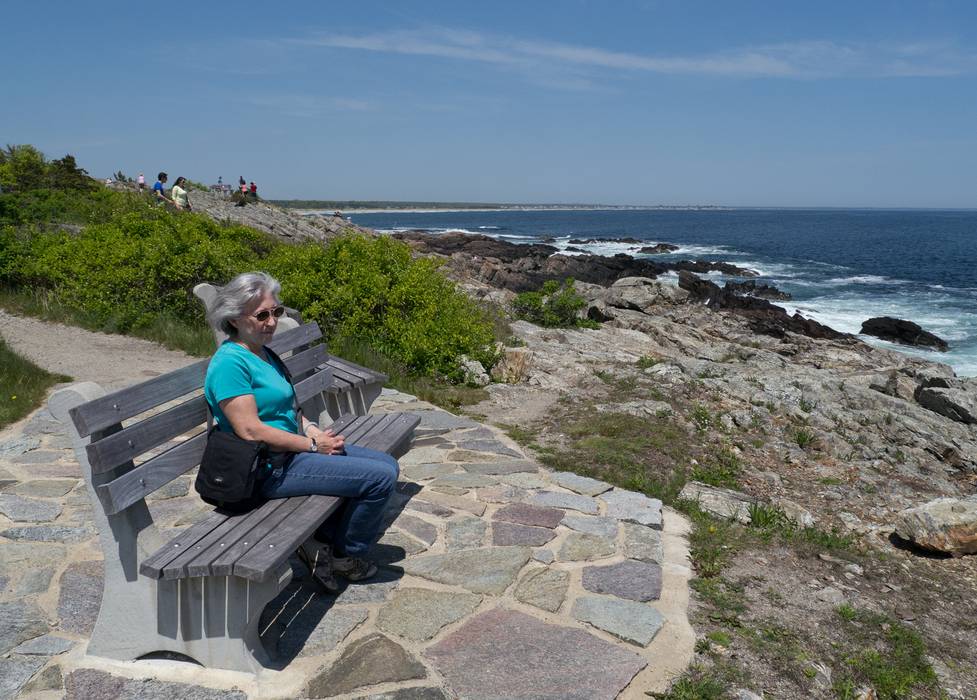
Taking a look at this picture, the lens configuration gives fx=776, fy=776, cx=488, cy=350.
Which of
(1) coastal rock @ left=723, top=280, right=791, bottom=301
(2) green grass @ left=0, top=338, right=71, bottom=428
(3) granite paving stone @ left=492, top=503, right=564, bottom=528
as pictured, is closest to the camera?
(3) granite paving stone @ left=492, top=503, right=564, bottom=528

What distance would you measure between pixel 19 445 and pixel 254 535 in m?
3.79

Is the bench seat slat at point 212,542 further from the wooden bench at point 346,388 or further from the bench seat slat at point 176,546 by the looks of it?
the wooden bench at point 346,388

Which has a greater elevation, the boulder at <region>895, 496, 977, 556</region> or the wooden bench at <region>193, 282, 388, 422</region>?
the wooden bench at <region>193, 282, 388, 422</region>

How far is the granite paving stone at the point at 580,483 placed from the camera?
5175 mm

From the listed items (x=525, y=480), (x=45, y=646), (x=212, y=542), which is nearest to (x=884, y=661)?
(x=525, y=480)

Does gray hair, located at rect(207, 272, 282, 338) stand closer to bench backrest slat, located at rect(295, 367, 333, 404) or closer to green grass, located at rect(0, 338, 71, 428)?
bench backrest slat, located at rect(295, 367, 333, 404)

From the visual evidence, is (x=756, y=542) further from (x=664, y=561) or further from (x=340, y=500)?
(x=340, y=500)

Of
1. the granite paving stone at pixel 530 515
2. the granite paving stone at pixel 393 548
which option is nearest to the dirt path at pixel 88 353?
the granite paving stone at pixel 393 548

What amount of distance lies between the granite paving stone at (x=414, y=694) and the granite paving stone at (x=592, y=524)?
1.73m

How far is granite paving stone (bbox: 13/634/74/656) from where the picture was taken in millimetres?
3111

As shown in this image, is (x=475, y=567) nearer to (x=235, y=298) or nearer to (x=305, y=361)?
(x=305, y=361)

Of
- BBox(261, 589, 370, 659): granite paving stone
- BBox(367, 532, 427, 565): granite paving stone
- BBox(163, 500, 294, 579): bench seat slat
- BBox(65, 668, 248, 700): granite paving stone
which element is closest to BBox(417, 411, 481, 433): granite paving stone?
BBox(367, 532, 427, 565): granite paving stone

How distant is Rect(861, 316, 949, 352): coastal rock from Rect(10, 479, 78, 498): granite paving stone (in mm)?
23928

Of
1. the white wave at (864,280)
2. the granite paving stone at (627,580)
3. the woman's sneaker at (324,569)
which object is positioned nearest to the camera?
the woman's sneaker at (324,569)
